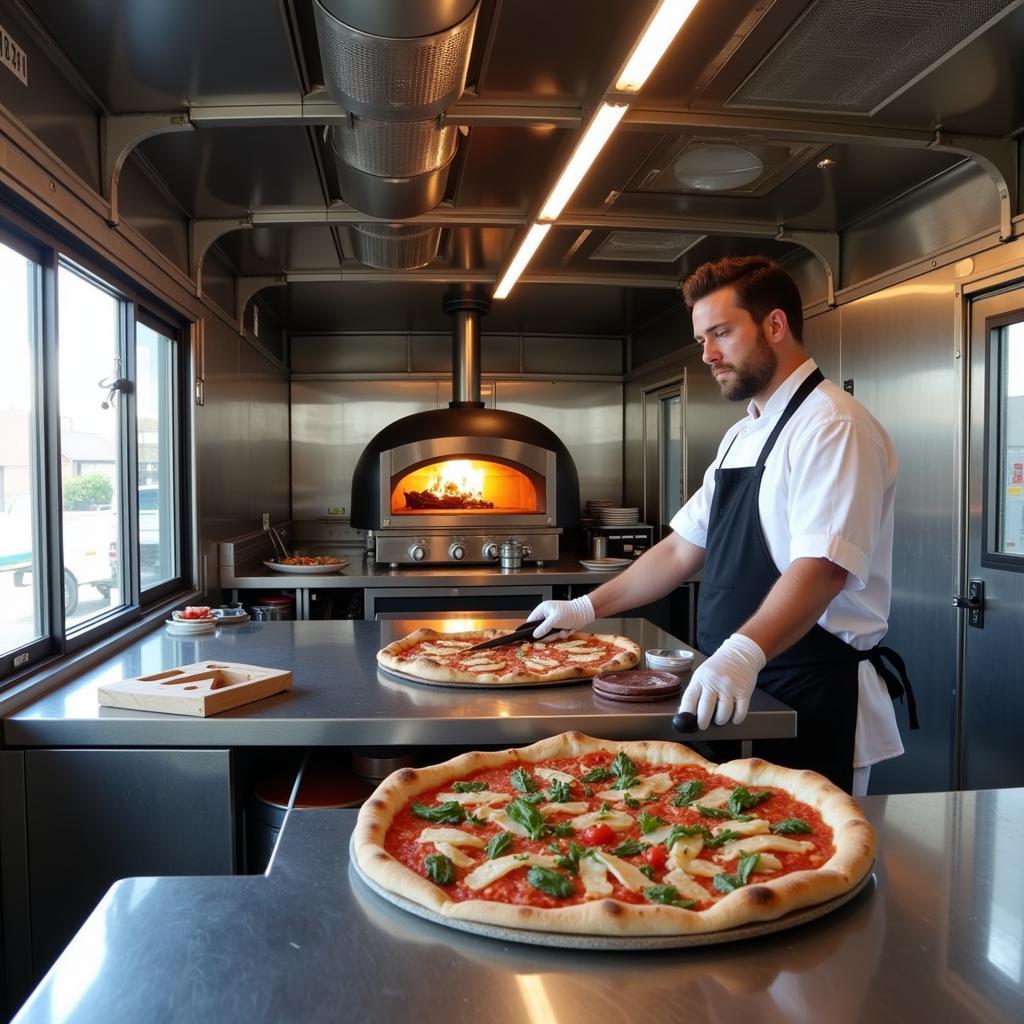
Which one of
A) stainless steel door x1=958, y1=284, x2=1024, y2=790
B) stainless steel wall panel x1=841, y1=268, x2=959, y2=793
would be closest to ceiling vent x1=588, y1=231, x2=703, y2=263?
stainless steel wall panel x1=841, y1=268, x2=959, y2=793

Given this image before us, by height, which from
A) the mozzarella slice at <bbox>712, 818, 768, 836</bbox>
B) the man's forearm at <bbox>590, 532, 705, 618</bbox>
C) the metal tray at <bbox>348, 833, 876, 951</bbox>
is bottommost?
the metal tray at <bbox>348, 833, 876, 951</bbox>

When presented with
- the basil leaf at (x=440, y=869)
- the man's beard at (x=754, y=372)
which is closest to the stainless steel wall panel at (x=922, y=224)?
the man's beard at (x=754, y=372)

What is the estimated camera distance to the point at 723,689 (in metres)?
1.81

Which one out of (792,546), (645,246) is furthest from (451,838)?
(645,246)

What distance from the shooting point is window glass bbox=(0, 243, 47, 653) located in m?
2.29

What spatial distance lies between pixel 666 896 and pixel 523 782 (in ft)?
1.41

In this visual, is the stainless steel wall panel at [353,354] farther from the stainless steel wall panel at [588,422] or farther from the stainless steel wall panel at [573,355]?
the stainless steel wall panel at [573,355]

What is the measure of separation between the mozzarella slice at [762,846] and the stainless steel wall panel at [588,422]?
19.1 feet

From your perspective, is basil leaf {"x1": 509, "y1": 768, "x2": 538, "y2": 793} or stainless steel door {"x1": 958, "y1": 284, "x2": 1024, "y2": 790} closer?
basil leaf {"x1": 509, "y1": 768, "x2": 538, "y2": 793}

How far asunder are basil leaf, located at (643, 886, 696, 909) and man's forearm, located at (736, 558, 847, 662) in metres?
0.93

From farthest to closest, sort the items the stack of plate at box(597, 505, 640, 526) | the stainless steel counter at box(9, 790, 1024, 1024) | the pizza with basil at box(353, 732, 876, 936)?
the stack of plate at box(597, 505, 640, 526), the pizza with basil at box(353, 732, 876, 936), the stainless steel counter at box(9, 790, 1024, 1024)

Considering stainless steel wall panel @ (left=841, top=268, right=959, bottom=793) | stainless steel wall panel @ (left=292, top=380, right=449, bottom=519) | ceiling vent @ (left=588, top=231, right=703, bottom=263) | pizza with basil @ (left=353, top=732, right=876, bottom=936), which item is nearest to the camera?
pizza with basil @ (left=353, top=732, right=876, bottom=936)

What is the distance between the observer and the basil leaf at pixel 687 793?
4.63 feet

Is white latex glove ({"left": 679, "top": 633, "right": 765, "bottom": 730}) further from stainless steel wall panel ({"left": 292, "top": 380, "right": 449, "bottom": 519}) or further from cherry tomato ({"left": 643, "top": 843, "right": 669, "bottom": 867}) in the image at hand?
stainless steel wall panel ({"left": 292, "top": 380, "right": 449, "bottom": 519})
